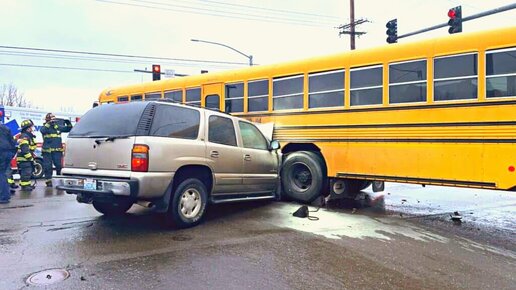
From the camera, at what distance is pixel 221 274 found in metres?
4.20

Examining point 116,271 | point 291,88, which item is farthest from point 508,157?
point 116,271

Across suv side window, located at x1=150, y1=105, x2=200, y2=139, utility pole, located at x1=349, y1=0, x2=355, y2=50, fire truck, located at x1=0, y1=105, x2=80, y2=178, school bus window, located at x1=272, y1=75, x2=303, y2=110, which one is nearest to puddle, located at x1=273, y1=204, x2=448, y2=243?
suv side window, located at x1=150, y1=105, x2=200, y2=139

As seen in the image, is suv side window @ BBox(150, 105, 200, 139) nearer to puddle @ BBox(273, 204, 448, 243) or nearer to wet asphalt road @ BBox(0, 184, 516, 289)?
wet asphalt road @ BBox(0, 184, 516, 289)

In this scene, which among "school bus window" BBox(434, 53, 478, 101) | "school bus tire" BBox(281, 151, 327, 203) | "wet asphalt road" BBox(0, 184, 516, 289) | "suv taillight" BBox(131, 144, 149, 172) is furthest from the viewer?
"school bus tire" BBox(281, 151, 327, 203)

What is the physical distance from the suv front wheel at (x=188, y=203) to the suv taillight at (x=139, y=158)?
0.72 metres

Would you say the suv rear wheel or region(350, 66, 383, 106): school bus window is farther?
region(350, 66, 383, 106): school bus window

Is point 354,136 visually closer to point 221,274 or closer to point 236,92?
point 236,92

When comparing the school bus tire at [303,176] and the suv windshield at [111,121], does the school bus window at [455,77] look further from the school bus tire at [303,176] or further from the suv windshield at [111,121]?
the suv windshield at [111,121]

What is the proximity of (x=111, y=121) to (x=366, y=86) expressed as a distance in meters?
4.60

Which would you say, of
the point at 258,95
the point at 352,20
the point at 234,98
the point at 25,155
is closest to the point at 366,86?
the point at 258,95

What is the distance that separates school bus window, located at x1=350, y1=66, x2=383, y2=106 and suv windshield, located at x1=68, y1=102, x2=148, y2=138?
160 inches

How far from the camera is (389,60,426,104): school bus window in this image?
23.4 feet

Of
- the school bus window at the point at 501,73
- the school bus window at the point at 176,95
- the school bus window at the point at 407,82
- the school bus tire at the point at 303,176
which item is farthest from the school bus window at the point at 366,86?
the school bus window at the point at 176,95

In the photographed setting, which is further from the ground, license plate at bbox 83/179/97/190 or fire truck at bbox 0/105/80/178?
fire truck at bbox 0/105/80/178
